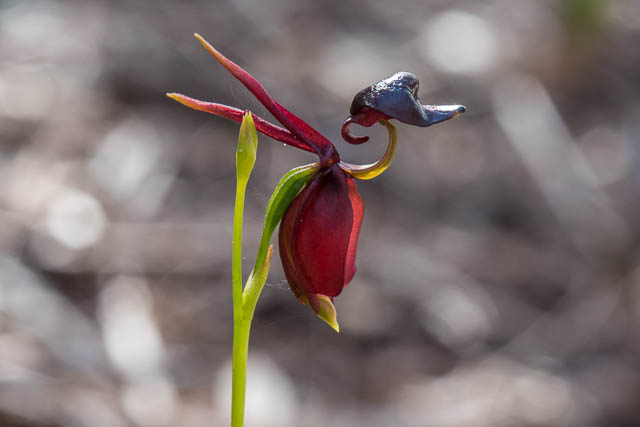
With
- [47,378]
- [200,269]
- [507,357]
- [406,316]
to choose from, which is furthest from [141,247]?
[507,357]

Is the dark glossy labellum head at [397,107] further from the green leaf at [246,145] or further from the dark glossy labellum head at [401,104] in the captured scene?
the green leaf at [246,145]

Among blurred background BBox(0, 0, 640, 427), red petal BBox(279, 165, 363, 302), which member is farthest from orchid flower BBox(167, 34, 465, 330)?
blurred background BBox(0, 0, 640, 427)

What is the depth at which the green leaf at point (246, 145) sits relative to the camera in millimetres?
1141

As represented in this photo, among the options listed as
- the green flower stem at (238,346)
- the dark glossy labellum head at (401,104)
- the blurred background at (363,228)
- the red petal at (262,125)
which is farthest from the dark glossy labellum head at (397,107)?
the blurred background at (363,228)

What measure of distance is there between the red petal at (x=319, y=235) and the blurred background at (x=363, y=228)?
421 mm

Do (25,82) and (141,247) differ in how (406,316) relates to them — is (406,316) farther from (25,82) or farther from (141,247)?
(25,82)

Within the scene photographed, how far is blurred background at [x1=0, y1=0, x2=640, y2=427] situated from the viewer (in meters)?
2.95

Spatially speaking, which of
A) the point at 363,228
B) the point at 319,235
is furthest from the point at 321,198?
the point at 363,228

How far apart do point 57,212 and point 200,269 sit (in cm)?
77

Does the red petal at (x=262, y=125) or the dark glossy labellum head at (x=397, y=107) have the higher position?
the red petal at (x=262, y=125)

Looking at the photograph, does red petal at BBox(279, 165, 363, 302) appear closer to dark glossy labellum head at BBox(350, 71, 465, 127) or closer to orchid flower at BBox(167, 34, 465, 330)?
orchid flower at BBox(167, 34, 465, 330)

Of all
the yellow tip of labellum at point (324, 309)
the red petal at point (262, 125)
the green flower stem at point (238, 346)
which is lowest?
the green flower stem at point (238, 346)

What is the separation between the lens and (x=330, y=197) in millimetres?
1185

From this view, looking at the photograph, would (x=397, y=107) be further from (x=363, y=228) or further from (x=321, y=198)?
(x=363, y=228)
